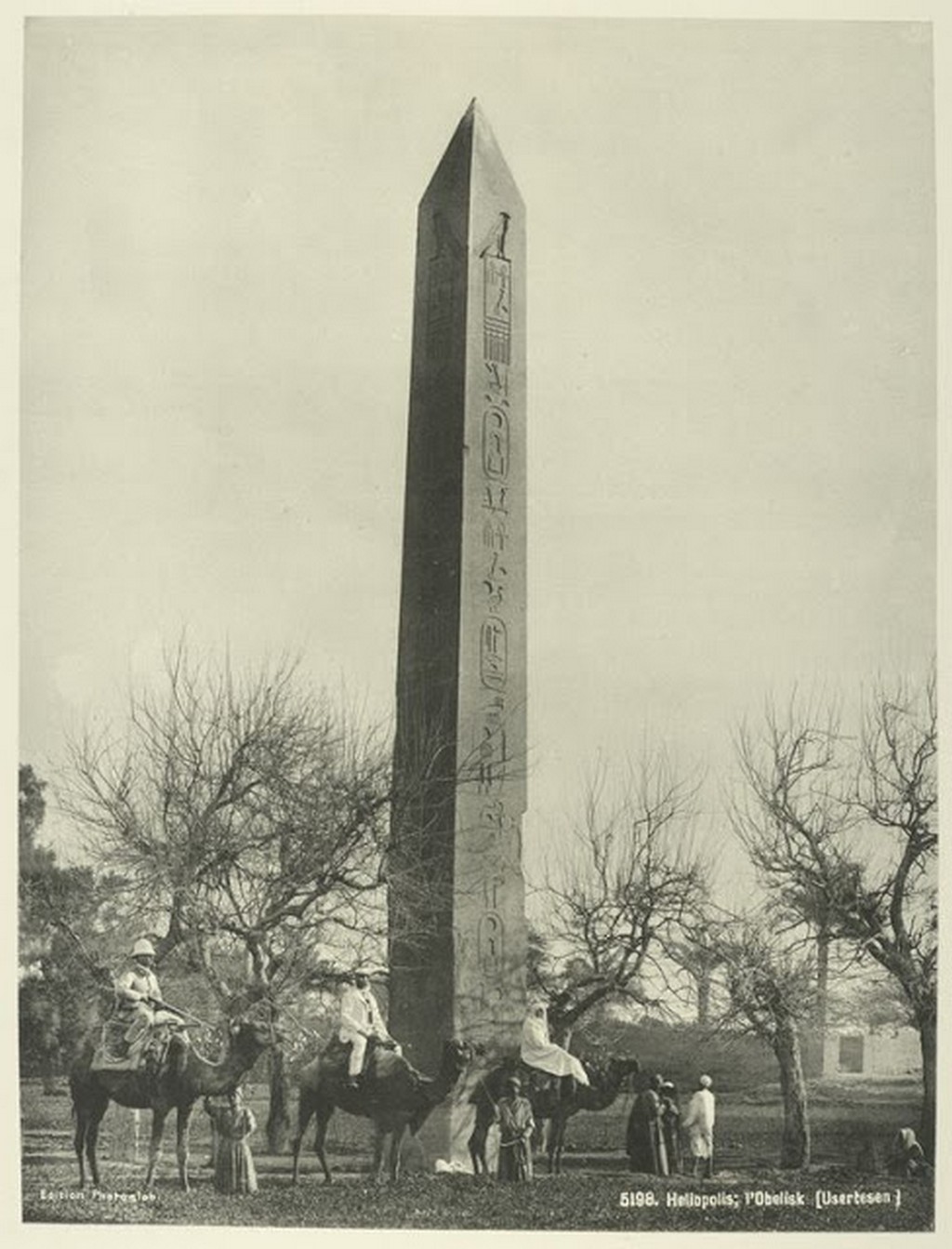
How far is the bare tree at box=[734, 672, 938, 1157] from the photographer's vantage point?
19797mm

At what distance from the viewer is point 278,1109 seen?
63.2 ft

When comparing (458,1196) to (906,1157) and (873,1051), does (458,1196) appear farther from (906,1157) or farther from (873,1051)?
(873,1051)

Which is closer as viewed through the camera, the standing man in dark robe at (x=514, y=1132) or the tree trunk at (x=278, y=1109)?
the standing man in dark robe at (x=514, y=1132)

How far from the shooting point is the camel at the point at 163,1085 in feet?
59.6

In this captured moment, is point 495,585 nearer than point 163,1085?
No

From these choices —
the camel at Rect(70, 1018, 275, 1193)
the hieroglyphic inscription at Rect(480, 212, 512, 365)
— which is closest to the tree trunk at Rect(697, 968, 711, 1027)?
the camel at Rect(70, 1018, 275, 1193)

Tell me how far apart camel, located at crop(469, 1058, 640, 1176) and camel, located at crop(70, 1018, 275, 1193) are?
62.0 inches

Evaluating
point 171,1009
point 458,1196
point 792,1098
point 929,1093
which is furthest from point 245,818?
point 929,1093

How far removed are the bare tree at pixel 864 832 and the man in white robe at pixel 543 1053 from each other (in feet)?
8.14

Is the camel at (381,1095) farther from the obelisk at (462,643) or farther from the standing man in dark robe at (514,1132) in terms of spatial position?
the standing man in dark robe at (514,1132)

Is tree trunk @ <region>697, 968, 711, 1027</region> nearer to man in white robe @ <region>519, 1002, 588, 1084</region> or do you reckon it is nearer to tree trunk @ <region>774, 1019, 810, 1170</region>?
tree trunk @ <region>774, 1019, 810, 1170</region>

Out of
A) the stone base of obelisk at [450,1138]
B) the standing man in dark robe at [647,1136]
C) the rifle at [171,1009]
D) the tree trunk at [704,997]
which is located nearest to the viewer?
the stone base of obelisk at [450,1138]

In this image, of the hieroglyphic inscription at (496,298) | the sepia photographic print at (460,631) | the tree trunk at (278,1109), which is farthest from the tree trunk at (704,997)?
the hieroglyphic inscription at (496,298)

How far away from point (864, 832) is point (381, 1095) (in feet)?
14.6
